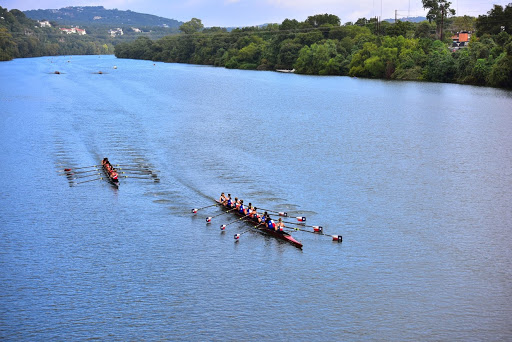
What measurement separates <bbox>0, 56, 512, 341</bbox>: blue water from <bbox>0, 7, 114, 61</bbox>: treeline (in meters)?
107

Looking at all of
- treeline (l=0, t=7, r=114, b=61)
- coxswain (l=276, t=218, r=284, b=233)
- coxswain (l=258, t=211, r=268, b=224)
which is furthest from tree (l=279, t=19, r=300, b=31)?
coxswain (l=276, t=218, r=284, b=233)

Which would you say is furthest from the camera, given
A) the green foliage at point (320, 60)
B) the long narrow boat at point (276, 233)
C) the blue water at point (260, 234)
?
the green foliage at point (320, 60)

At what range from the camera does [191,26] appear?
169 m

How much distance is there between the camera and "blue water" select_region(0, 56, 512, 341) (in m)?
16.2

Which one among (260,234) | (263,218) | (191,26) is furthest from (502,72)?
(191,26)

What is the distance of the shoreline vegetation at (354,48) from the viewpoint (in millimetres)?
71688

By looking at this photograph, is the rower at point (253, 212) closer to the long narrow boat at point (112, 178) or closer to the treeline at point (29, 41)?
the long narrow boat at point (112, 178)

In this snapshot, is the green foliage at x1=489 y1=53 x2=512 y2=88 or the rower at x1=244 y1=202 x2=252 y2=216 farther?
the green foliage at x1=489 y1=53 x2=512 y2=88

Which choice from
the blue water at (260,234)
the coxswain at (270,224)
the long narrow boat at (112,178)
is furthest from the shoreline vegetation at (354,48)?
the coxswain at (270,224)

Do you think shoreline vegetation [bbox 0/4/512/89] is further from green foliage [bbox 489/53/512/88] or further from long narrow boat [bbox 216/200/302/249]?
long narrow boat [bbox 216/200/302/249]

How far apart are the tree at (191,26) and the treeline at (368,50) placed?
2342cm

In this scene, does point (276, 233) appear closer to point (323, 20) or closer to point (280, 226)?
point (280, 226)

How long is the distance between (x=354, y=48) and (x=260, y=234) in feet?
245

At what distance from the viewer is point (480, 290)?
58.0 feet
